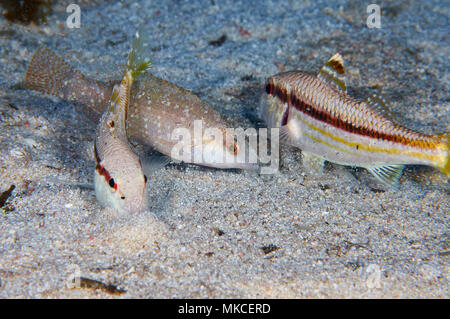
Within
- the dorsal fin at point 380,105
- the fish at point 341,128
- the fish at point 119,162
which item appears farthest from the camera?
the dorsal fin at point 380,105

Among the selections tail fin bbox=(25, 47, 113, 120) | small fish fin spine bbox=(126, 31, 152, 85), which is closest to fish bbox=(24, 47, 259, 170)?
tail fin bbox=(25, 47, 113, 120)

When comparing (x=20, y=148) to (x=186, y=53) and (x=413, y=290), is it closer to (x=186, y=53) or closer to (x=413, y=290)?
(x=186, y=53)

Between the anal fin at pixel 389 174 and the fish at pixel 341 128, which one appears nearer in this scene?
the fish at pixel 341 128

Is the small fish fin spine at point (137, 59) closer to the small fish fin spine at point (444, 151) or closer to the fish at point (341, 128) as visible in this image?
the fish at point (341, 128)

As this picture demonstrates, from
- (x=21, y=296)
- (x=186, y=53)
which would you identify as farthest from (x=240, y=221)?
(x=186, y=53)

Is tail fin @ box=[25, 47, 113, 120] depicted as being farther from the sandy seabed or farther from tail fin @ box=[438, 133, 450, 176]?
tail fin @ box=[438, 133, 450, 176]

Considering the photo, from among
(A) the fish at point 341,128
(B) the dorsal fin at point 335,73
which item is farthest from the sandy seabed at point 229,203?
(B) the dorsal fin at point 335,73

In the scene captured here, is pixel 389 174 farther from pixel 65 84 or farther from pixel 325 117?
pixel 65 84
